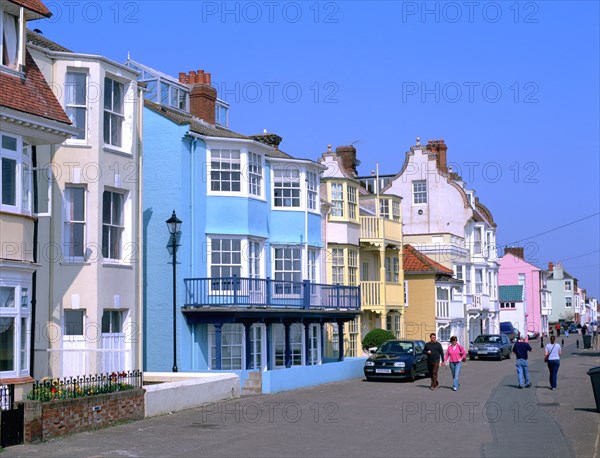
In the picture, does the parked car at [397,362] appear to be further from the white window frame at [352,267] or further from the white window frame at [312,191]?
the white window frame at [352,267]

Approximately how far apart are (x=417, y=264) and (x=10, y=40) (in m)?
34.7

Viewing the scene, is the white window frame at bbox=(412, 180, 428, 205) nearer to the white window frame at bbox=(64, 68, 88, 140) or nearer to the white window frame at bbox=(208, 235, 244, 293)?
the white window frame at bbox=(208, 235, 244, 293)

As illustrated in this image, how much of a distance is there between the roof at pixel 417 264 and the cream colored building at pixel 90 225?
2790cm

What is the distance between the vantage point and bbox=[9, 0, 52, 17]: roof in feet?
→ 62.1

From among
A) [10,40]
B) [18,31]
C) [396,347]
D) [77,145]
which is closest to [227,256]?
[396,347]

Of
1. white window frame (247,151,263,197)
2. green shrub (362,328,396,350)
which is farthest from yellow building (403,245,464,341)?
white window frame (247,151,263,197)

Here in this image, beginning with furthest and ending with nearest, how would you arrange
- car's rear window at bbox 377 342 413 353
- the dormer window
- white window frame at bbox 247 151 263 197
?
car's rear window at bbox 377 342 413 353 → white window frame at bbox 247 151 263 197 → the dormer window

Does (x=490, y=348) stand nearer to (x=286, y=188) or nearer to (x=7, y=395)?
(x=286, y=188)

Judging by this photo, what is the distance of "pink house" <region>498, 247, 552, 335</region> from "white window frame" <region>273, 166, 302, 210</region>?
70516 mm

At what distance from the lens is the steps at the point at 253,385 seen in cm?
2616

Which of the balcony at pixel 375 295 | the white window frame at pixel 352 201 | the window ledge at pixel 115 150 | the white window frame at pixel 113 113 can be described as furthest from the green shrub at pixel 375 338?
the white window frame at pixel 113 113

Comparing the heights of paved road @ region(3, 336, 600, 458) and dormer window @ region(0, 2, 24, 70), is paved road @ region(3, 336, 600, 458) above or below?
below

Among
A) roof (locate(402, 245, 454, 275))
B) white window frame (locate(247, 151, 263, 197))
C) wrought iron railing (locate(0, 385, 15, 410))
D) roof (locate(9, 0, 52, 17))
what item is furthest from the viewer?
roof (locate(402, 245, 454, 275))

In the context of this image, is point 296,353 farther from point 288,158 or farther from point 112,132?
point 112,132
